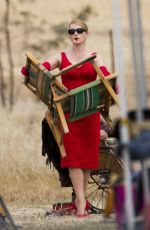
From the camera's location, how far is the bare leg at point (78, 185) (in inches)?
476

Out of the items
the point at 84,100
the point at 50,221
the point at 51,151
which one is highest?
the point at 84,100

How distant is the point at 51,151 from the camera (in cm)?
1246

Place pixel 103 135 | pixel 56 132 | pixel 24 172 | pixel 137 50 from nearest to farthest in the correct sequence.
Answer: pixel 137 50 → pixel 56 132 → pixel 103 135 → pixel 24 172

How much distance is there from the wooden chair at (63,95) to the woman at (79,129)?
0.64ft

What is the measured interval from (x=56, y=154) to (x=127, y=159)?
5.93m

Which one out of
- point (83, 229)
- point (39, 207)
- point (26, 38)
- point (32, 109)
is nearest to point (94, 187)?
point (39, 207)

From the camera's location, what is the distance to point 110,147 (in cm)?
1252

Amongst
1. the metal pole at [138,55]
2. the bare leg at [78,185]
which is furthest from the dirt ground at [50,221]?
the metal pole at [138,55]

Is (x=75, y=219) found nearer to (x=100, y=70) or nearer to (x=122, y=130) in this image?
(x=100, y=70)

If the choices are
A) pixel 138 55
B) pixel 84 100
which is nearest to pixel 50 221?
pixel 84 100

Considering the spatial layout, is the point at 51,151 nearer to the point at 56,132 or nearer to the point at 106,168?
the point at 106,168

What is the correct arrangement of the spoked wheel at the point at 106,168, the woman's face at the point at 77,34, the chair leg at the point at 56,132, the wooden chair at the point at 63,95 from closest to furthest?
1. the wooden chair at the point at 63,95
2. the chair leg at the point at 56,132
3. the woman's face at the point at 77,34
4. the spoked wheel at the point at 106,168

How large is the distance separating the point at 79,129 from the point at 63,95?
0.79 metres

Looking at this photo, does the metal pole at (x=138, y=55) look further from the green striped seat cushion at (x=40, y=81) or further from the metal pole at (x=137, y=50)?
the green striped seat cushion at (x=40, y=81)
